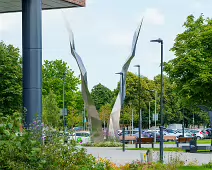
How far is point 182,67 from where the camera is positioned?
122 ft

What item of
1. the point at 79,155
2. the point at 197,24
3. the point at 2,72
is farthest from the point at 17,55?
the point at 79,155

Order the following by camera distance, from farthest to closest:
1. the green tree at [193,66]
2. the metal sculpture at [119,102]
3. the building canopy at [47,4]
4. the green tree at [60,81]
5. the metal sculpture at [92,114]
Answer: the green tree at [60,81] → the metal sculpture at [119,102] → the metal sculpture at [92,114] → the green tree at [193,66] → the building canopy at [47,4]

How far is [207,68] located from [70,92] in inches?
1675

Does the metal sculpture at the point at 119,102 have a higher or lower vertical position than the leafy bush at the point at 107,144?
higher

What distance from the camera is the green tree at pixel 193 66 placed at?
3666 centimetres

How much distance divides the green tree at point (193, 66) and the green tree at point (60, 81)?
39.0 metres

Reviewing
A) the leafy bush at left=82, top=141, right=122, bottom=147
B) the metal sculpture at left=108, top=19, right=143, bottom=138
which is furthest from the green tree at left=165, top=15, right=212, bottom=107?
the metal sculpture at left=108, top=19, right=143, bottom=138

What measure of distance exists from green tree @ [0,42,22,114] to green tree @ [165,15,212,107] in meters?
15.9

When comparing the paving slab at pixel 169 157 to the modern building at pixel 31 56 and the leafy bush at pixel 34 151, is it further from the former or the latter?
the leafy bush at pixel 34 151

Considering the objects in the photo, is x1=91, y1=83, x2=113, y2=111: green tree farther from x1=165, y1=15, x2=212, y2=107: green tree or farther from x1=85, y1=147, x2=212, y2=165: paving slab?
x1=85, y1=147, x2=212, y2=165: paving slab

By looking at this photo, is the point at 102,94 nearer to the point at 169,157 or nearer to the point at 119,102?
the point at 119,102

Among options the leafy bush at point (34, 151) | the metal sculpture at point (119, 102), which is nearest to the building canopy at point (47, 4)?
the leafy bush at point (34, 151)

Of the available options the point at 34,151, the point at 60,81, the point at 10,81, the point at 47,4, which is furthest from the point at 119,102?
the point at 34,151

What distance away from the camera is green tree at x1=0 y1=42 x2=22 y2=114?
163 ft
